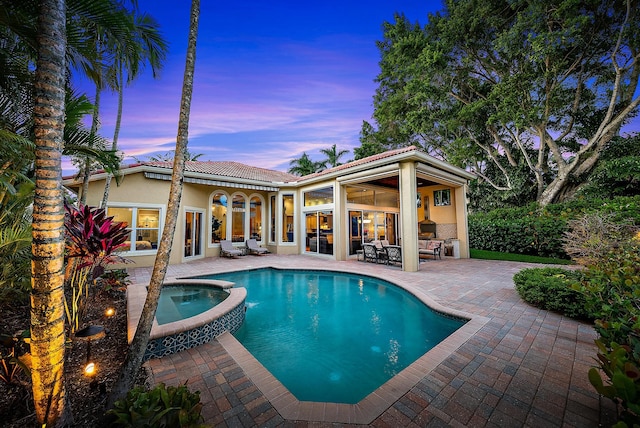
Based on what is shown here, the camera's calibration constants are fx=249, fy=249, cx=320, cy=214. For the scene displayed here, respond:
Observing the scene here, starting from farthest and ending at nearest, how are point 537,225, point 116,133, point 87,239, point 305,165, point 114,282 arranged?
point 305,165
point 537,225
point 116,133
point 114,282
point 87,239

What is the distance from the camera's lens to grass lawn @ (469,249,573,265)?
438 inches

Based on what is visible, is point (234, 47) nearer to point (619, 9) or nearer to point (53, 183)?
point (53, 183)

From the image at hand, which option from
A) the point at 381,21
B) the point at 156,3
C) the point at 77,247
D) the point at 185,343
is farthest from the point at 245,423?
the point at 381,21

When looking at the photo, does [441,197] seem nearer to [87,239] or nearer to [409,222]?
[409,222]

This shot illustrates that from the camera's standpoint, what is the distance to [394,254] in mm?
10906

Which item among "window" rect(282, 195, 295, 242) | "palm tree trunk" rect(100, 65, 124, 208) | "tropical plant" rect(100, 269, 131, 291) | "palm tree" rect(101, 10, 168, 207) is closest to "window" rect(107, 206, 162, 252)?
"palm tree trunk" rect(100, 65, 124, 208)

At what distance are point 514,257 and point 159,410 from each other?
15.2 m

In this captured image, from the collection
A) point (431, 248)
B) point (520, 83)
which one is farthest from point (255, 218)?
point (520, 83)

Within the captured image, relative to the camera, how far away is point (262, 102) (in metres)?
11.9

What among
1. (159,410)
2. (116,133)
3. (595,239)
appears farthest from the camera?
(116,133)

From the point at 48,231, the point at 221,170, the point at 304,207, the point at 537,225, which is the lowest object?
the point at 48,231

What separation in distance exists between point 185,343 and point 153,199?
30.3 ft

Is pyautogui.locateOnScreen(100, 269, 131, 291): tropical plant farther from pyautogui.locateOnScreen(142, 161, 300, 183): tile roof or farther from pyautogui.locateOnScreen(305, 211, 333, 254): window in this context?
pyautogui.locateOnScreen(305, 211, 333, 254): window

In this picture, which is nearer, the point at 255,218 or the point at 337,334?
the point at 337,334
